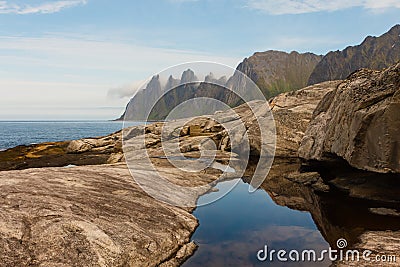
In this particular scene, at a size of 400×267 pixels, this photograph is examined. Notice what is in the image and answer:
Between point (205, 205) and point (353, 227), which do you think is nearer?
point (353, 227)

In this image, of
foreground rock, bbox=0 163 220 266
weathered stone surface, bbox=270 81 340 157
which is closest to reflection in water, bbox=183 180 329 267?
foreground rock, bbox=0 163 220 266

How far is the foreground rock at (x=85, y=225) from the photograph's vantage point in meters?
15.5

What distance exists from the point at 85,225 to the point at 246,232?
10.4 meters

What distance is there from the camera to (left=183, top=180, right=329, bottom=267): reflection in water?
1847 cm

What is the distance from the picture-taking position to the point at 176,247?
752 inches

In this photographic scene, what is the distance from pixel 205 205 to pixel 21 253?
16630 millimetres

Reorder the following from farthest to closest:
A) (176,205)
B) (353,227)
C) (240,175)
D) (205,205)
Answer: (240,175), (205,205), (176,205), (353,227)

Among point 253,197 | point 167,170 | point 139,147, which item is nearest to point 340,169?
point 253,197

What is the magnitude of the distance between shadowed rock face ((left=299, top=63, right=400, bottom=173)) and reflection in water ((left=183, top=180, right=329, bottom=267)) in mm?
6382

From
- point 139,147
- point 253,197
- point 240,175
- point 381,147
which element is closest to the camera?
point 381,147

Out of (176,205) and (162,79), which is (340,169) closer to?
(176,205)
